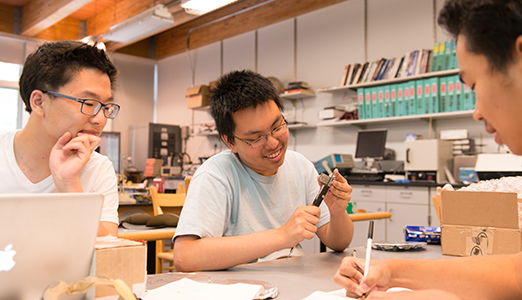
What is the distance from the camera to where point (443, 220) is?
54.4 inches

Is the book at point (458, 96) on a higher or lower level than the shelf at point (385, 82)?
lower

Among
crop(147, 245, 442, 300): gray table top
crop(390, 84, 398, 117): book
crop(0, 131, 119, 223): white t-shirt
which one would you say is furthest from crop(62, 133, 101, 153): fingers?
crop(390, 84, 398, 117): book

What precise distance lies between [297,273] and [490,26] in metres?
0.80

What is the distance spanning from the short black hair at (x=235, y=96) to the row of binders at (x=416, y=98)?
9.44 ft

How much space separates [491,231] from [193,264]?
3.15 feet

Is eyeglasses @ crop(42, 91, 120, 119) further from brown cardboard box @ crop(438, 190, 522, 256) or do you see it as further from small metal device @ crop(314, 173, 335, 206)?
brown cardboard box @ crop(438, 190, 522, 256)

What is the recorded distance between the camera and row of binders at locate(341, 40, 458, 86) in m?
4.01

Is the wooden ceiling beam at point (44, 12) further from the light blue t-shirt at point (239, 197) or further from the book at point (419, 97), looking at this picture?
the light blue t-shirt at point (239, 197)

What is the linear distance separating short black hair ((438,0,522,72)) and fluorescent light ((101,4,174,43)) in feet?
17.1

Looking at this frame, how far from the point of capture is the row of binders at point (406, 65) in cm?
401

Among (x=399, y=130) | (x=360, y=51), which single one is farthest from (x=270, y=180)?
(x=360, y=51)

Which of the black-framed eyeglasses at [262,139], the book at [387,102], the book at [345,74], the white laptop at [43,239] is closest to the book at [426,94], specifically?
the book at [387,102]

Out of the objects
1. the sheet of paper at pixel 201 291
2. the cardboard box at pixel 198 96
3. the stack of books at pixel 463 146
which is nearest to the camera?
the sheet of paper at pixel 201 291

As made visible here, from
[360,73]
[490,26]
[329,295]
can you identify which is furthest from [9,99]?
[490,26]
